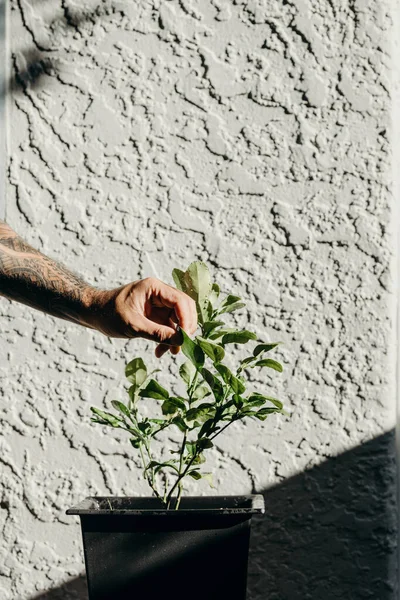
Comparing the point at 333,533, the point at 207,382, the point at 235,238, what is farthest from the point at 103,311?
the point at 333,533

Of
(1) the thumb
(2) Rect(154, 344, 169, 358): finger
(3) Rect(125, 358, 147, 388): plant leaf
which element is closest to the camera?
(1) the thumb

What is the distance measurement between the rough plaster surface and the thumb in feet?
2.08

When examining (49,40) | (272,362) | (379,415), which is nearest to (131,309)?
(272,362)

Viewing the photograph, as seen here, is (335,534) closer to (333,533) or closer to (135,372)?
(333,533)

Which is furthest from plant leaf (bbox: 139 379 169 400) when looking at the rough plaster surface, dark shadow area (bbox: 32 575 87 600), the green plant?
dark shadow area (bbox: 32 575 87 600)

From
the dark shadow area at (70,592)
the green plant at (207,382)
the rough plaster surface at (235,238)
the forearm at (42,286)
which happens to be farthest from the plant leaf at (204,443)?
the dark shadow area at (70,592)

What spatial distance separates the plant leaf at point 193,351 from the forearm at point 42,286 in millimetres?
243

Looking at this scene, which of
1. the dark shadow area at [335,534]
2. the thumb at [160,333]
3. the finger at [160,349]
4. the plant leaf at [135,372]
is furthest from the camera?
the dark shadow area at [335,534]

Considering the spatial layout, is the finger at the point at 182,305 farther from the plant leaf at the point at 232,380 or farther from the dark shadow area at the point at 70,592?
the dark shadow area at the point at 70,592

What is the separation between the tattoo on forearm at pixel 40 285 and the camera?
149cm

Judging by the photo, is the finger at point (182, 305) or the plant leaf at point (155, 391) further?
the plant leaf at point (155, 391)

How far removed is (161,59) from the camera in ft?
6.59

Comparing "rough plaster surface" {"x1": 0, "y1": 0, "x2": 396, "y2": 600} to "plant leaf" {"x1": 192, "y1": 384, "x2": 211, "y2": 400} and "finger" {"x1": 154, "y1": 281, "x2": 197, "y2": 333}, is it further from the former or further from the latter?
"finger" {"x1": 154, "y1": 281, "x2": 197, "y2": 333}

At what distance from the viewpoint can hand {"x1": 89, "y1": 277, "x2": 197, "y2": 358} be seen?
133cm
